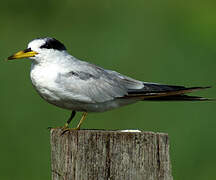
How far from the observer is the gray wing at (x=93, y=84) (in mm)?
5677

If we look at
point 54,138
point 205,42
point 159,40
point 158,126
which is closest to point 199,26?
point 205,42

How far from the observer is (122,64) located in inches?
407

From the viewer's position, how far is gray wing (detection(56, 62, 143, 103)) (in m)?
5.68

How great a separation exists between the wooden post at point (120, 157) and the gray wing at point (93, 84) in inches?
45.5

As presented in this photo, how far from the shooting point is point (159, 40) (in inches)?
447

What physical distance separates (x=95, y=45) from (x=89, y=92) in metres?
4.95

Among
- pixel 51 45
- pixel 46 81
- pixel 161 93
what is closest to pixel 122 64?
pixel 51 45

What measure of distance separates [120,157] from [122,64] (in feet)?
19.5

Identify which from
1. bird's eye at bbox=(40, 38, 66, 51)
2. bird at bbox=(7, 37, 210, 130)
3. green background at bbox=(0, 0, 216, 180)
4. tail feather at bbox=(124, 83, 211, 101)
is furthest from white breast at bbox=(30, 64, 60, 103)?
green background at bbox=(0, 0, 216, 180)

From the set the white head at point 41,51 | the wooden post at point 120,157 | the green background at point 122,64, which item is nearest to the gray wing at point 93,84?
the white head at point 41,51

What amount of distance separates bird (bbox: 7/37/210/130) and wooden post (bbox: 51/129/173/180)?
107cm

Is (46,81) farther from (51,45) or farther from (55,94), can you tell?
(51,45)

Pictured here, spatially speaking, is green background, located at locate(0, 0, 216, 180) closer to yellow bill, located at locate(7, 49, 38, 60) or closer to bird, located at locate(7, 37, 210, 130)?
bird, located at locate(7, 37, 210, 130)

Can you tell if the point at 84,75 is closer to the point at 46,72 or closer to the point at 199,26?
the point at 46,72
